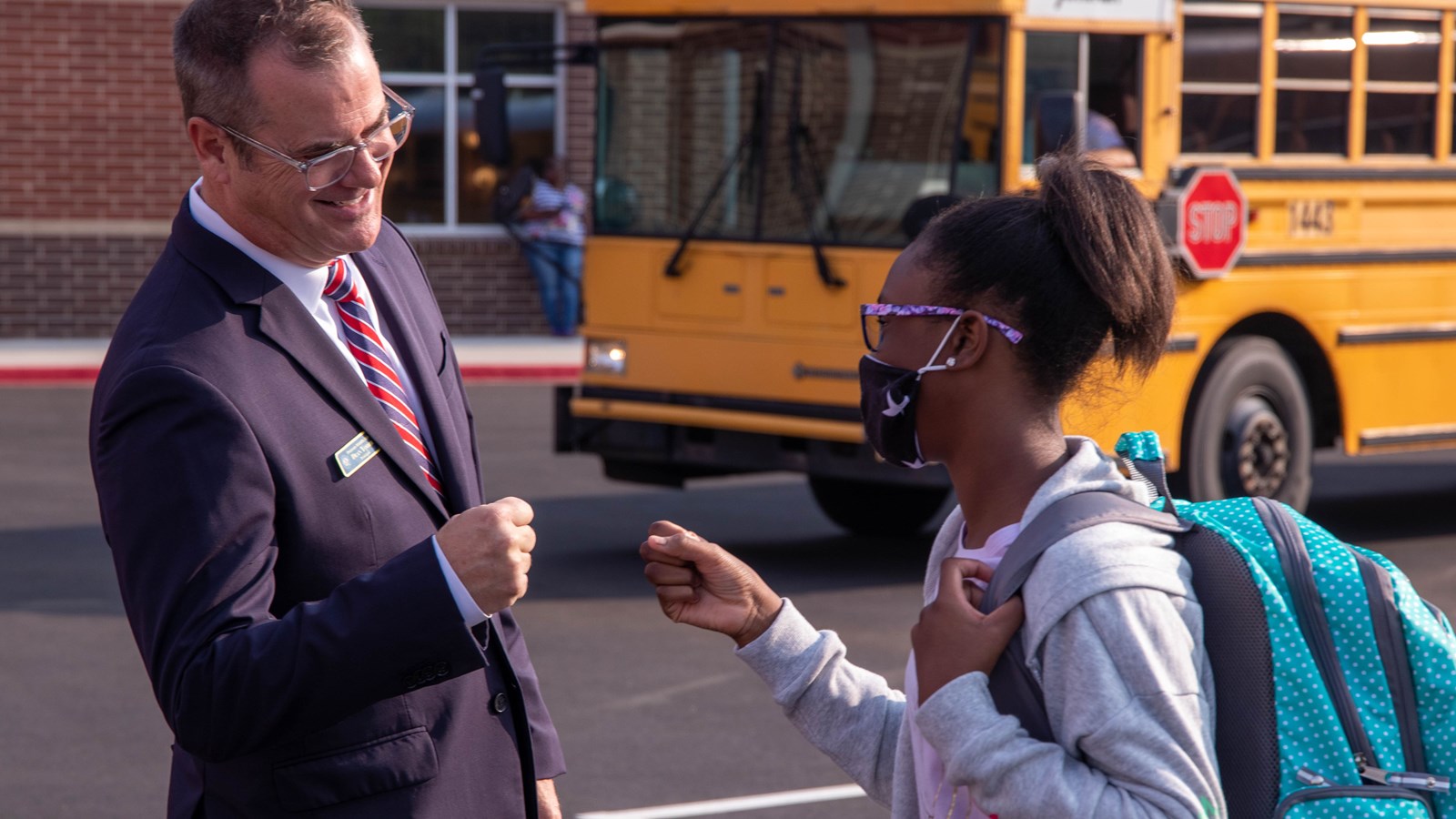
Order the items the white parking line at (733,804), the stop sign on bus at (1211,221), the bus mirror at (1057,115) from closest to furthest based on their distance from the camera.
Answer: the white parking line at (733,804)
the bus mirror at (1057,115)
the stop sign on bus at (1211,221)

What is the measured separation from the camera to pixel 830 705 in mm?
2631

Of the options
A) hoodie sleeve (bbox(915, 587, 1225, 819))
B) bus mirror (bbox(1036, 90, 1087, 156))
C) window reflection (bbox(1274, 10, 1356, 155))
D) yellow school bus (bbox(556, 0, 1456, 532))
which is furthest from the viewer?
window reflection (bbox(1274, 10, 1356, 155))

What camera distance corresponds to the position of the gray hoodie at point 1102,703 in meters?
2.04

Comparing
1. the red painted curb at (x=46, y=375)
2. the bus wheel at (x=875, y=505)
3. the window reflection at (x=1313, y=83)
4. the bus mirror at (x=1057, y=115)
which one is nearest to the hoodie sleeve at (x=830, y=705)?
the bus mirror at (x=1057, y=115)

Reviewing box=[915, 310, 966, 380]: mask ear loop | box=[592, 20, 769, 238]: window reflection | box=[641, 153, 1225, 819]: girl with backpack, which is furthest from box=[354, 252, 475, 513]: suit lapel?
box=[592, 20, 769, 238]: window reflection

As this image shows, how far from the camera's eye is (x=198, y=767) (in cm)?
250

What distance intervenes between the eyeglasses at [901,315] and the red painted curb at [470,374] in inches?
572

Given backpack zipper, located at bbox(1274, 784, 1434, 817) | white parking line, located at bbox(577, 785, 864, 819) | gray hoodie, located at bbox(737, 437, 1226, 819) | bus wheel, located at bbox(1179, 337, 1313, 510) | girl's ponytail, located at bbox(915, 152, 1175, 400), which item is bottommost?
white parking line, located at bbox(577, 785, 864, 819)

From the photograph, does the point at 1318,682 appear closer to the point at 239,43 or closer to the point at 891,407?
the point at 891,407

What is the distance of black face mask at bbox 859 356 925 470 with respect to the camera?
2.40 metres

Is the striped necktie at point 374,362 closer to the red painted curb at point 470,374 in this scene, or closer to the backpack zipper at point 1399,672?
the backpack zipper at point 1399,672

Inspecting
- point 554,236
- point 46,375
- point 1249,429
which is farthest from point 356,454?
point 554,236

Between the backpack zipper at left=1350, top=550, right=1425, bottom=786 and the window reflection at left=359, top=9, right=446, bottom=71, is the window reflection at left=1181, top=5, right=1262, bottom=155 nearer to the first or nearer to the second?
the backpack zipper at left=1350, top=550, right=1425, bottom=786

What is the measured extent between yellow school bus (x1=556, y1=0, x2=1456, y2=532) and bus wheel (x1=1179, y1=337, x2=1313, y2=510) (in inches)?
0.7
